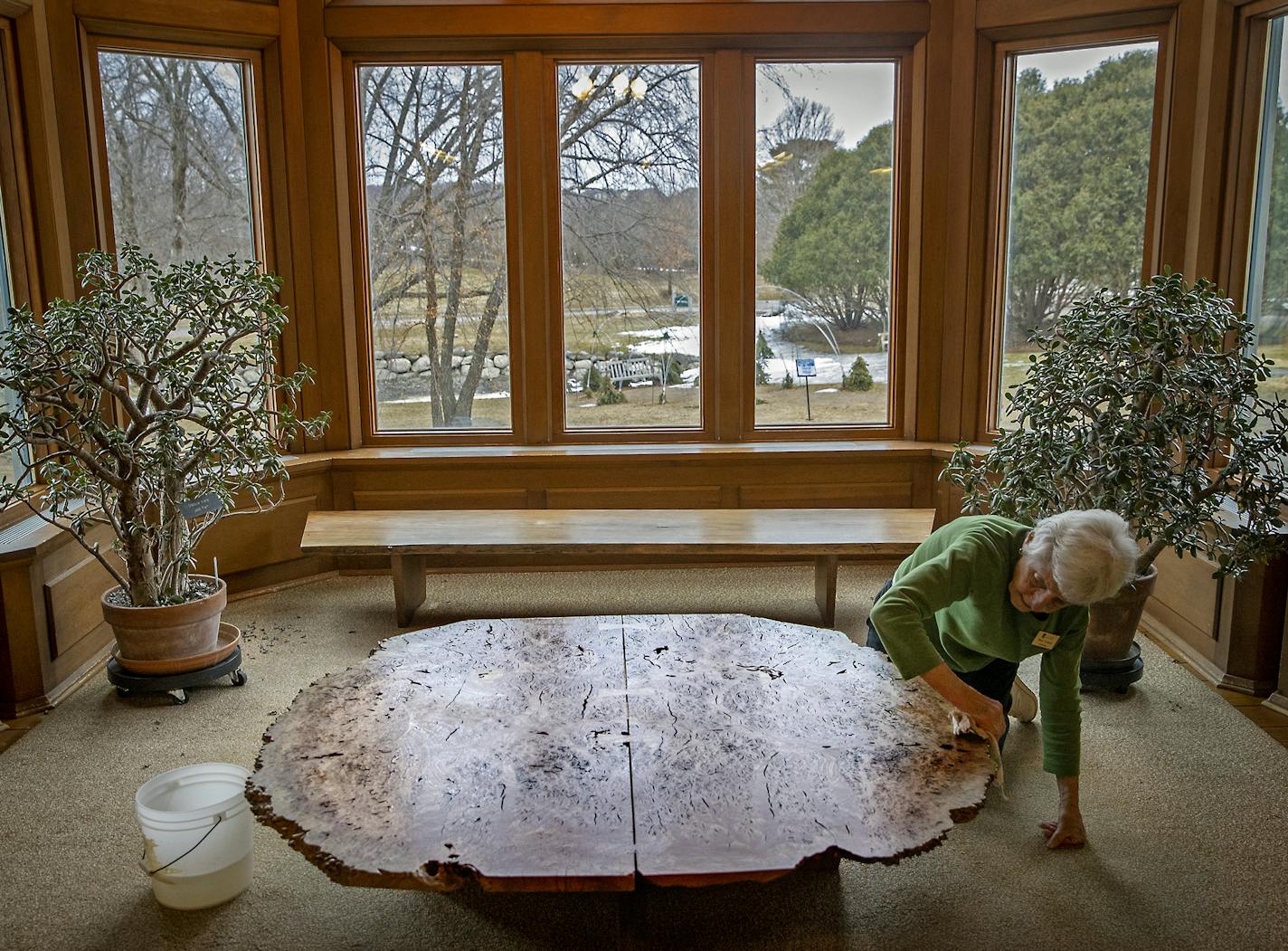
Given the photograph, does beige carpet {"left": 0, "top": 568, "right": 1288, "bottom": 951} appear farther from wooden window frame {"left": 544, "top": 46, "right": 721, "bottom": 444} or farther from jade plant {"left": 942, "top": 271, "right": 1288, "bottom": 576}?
wooden window frame {"left": 544, "top": 46, "right": 721, "bottom": 444}

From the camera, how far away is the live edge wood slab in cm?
179

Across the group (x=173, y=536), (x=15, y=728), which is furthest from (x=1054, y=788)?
(x=15, y=728)

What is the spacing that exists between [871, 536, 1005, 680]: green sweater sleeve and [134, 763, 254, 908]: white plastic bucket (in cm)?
145

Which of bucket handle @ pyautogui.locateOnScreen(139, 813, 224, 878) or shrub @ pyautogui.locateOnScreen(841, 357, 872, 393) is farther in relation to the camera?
shrub @ pyautogui.locateOnScreen(841, 357, 872, 393)

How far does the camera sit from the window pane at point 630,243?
196 inches

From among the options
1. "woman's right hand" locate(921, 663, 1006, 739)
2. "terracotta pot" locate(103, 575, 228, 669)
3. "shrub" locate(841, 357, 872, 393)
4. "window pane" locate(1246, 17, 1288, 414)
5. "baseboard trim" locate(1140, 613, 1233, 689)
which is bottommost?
"baseboard trim" locate(1140, 613, 1233, 689)

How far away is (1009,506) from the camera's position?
3.43 metres

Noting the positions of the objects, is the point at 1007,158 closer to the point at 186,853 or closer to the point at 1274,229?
the point at 1274,229

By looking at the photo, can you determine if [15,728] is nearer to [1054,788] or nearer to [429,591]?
[429,591]

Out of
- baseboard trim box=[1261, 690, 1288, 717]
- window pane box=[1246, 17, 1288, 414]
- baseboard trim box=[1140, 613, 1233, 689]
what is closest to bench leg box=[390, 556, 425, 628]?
baseboard trim box=[1140, 613, 1233, 689]

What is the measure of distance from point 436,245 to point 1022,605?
353 cm

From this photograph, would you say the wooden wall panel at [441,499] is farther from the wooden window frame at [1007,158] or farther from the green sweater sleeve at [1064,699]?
the green sweater sleeve at [1064,699]

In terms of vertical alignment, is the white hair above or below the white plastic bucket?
above

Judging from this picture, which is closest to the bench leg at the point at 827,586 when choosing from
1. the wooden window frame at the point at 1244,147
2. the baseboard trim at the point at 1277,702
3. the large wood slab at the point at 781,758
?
the large wood slab at the point at 781,758
